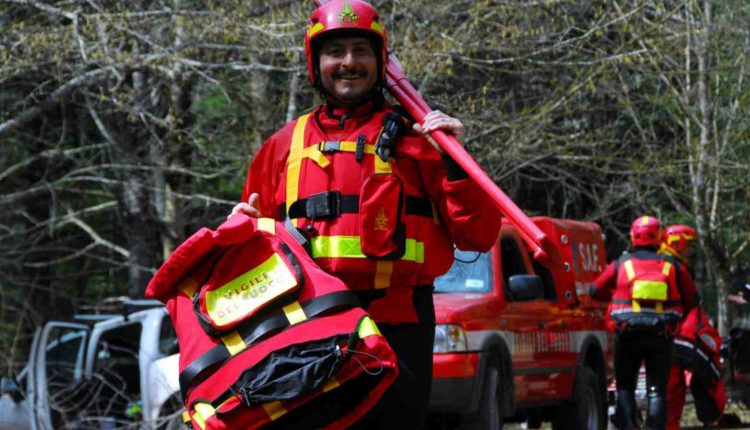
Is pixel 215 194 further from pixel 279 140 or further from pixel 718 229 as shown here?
pixel 279 140

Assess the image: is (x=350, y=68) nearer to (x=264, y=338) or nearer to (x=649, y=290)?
(x=264, y=338)

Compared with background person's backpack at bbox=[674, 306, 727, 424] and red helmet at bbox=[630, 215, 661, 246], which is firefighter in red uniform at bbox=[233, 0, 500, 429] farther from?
background person's backpack at bbox=[674, 306, 727, 424]

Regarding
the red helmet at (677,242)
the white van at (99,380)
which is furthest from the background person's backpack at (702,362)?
the white van at (99,380)

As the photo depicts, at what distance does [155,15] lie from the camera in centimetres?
1284

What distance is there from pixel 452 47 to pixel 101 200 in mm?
9658

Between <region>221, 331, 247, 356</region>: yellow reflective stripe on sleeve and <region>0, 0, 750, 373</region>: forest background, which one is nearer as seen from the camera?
<region>221, 331, 247, 356</region>: yellow reflective stripe on sleeve

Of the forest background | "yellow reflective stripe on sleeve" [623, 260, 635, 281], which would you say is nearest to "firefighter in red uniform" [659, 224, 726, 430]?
"yellow reflective stripe on sleeve" [623, 260, 635, 281]

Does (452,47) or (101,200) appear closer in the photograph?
A: (452,47)

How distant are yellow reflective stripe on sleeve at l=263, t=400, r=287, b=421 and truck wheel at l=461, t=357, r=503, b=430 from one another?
19.6ft

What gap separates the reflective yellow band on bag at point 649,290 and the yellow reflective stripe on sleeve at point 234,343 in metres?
7.82

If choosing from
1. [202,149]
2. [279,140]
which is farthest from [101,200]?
[279,140]

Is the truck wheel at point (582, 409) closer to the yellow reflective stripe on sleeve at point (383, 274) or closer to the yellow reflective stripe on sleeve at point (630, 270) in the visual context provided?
the yellow reflective stripe on sleeve at point (630, 270)

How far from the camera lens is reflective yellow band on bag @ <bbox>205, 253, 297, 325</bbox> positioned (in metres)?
3.92

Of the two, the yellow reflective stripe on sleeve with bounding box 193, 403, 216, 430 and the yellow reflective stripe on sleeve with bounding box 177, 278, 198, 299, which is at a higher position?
the yellow reflective stripe on sleeve with bounding box 177, 278, 198, 299
